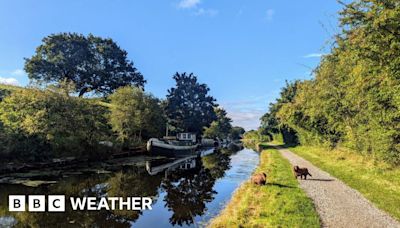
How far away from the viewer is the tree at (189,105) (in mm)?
59594

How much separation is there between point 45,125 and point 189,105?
1544 inches

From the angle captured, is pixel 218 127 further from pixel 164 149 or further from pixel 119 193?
pixel 119 193

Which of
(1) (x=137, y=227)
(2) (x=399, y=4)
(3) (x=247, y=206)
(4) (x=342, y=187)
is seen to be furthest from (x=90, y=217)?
(2) (x=399, y=4)

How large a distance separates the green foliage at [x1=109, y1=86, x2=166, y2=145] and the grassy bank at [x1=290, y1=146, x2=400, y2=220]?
81.4 ft

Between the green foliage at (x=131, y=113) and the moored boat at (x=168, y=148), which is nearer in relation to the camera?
the moored boat at (x=168, y=148)

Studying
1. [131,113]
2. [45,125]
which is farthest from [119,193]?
[131,113]

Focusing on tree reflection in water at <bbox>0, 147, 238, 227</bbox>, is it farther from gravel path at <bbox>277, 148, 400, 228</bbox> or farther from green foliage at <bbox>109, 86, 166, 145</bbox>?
green foliage at <bbox>109, 86, 166, 145</bbox>

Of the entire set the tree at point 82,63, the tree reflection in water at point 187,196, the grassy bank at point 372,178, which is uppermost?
the tree at point 82,63

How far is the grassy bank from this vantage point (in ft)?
33.9

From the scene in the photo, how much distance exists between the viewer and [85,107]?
29.1m

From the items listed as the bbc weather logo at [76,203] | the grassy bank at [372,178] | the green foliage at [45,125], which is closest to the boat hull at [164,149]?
the green foliage at [45,125]

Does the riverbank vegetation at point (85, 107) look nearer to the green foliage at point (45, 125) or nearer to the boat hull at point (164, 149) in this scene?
the green foliage at point (45, 125)

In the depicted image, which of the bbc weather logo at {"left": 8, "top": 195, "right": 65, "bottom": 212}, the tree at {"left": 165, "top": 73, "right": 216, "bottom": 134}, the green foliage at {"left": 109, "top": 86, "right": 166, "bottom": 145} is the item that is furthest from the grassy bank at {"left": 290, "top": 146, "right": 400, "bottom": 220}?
the tree at {"left": 165, "top": 73, "right": 216, "bottom": 134}

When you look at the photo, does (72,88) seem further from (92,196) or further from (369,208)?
(369,208)
